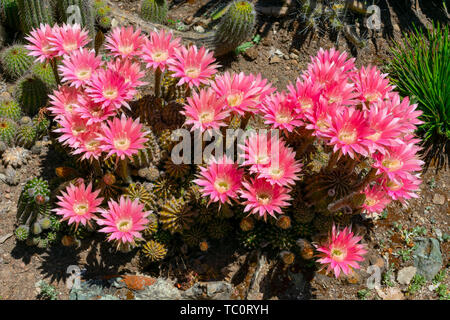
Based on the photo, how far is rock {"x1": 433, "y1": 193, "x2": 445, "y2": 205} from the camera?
5.24m

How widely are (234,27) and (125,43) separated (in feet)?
6.14

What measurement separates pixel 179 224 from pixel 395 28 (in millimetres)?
4690

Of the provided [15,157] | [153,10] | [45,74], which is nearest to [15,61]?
[45,74]

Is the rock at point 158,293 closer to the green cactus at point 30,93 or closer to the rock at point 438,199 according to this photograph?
the green cactus at point 30,93

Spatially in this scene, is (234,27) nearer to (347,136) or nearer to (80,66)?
(80,66)

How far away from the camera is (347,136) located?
361cm

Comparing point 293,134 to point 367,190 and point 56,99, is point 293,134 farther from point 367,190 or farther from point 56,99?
point 56,99

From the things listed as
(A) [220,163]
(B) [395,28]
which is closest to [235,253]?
(A) [220,163]

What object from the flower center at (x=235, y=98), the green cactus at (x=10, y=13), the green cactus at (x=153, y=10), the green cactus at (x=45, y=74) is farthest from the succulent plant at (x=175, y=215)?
the green cactus at (x=10, y=13)

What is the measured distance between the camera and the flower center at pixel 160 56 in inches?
161

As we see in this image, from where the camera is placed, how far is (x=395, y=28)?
6656mm

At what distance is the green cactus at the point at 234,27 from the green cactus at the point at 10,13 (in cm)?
269

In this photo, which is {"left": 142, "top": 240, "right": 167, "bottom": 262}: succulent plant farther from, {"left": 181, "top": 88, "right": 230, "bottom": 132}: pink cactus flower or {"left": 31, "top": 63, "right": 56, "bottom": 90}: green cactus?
{"left": 31, "top": 63, "right": 56, "bottom": 90}: green cactus

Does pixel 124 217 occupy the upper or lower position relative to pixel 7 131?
lower
